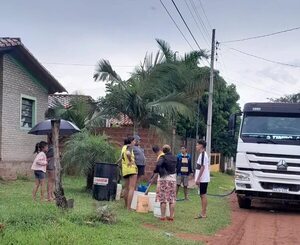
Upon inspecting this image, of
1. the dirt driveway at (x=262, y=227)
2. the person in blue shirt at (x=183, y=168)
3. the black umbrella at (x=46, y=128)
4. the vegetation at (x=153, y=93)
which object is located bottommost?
the dirt driveway at (x=262, y=227)

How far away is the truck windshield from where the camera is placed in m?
14.4

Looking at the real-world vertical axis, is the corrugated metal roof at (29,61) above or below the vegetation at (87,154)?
above

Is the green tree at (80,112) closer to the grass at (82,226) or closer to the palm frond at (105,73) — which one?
the palm frond at (105,73)

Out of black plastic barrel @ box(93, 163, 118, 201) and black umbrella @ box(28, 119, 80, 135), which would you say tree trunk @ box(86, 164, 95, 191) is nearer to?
black plastic barrel @ box(93, 163, 118, 201)

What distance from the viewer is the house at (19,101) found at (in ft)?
59.4

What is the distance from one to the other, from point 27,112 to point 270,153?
1025cm

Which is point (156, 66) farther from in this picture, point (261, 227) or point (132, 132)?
point (261, 227)

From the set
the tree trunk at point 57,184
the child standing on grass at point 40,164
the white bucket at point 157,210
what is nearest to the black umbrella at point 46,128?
the child standing on grass at point 40,164

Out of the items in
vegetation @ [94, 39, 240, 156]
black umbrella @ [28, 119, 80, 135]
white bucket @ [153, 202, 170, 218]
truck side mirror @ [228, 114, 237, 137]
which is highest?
vegetation @ [94, 39, 240, 156]

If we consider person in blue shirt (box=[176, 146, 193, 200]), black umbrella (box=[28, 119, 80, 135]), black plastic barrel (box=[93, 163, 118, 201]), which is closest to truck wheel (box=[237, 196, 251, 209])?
person in blue shirt (box=[176, 146, 193, 200])

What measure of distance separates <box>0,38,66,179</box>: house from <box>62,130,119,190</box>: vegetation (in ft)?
12.9

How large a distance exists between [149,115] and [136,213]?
794 centimetres

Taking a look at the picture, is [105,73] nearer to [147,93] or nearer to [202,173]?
[147,93]

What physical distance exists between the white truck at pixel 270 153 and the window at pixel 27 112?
357 inches
